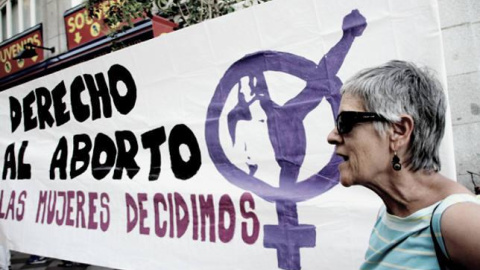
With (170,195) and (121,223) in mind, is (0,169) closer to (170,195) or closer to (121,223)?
(121,223)

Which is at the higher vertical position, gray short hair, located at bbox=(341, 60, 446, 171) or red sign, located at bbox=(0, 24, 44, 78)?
red sign, located at bbox=(0, 24, 44, 78)

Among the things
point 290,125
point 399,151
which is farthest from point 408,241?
point 290,125

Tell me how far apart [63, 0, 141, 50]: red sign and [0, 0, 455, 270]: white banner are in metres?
5.71

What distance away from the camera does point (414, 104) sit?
1.09 metres

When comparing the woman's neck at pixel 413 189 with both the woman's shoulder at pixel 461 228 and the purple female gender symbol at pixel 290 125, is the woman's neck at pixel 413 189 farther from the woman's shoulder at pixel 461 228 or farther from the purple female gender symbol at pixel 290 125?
the purple female gender symbol at pixel 290 125

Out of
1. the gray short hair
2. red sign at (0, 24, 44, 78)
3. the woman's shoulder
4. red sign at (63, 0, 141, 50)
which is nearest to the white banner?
the gray short hair

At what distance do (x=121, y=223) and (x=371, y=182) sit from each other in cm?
206

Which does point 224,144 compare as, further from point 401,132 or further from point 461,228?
point 461,228

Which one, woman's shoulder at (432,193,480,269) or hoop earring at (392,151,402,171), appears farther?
hoop earring at (392,151,402,171)

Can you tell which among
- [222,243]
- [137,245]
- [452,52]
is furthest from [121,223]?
[452,52]

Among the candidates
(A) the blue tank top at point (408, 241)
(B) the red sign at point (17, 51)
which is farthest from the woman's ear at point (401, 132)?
(B) the red sign at point (17, 51)

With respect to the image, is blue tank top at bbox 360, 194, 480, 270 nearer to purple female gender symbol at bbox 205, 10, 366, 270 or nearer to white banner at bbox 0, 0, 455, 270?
white banner at bbox 0, 0, 455, 270

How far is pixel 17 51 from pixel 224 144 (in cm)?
1092

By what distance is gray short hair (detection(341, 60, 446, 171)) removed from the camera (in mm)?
1090
